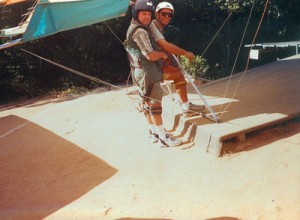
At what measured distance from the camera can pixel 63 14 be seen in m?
4.89

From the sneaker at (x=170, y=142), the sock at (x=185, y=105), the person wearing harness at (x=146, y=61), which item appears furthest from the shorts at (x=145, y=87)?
the sock at (x=185, y=105)

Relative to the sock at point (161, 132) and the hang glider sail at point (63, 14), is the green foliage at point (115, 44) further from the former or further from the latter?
the sock at point (161, 132)

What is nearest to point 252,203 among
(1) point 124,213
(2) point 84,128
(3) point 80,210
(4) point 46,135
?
(1) point 124,213

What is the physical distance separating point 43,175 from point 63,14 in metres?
2.56

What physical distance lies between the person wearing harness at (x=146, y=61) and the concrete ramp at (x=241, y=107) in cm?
51

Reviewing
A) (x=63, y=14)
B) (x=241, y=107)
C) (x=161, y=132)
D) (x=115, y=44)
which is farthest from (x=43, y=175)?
(x=115, y=44)

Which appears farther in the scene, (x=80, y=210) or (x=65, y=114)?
(x=65, y=114)

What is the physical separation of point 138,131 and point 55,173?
5.63 feet

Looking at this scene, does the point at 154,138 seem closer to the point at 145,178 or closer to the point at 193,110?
the point at 193,110

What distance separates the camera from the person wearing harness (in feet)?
14.4

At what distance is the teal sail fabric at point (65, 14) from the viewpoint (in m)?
4.72

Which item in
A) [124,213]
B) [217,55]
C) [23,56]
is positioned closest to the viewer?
[124,213]

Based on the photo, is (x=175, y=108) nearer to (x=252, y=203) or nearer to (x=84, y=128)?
(x=84, y=128)

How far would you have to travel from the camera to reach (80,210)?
144 inches
